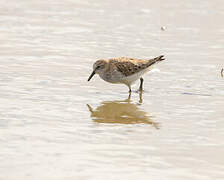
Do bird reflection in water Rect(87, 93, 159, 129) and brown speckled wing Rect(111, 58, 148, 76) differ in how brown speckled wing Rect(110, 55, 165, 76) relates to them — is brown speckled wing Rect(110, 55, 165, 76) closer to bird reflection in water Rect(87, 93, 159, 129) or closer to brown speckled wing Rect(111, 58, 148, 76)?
brown speckled wing Rect(111, 58, 148, 76)

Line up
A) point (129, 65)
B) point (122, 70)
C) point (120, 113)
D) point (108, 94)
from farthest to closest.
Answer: point (129, 65), point (122, 70), point (108, 94), point (120, 113)

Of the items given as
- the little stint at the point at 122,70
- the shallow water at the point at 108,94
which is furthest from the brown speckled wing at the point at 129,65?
the shallow water at the point at 108,94

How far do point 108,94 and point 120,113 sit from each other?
143 centimetres

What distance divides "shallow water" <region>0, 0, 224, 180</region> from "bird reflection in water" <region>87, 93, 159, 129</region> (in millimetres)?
18

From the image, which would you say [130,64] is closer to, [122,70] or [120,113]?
[122,70]

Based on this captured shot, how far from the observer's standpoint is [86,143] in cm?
848

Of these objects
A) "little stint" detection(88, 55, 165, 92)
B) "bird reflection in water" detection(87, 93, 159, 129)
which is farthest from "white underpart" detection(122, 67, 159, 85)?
"bird reflection in water" detection(87, 93, 159, 129)

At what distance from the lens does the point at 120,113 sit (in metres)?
10.6

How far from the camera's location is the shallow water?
779cm

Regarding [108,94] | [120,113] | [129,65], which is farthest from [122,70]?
[120,113]

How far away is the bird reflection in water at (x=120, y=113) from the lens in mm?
9977

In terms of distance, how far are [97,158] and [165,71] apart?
19.6 feet

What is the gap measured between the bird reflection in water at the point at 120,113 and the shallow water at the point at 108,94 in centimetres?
2

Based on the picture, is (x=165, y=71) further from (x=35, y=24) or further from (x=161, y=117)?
→ (x=35, y=24)
